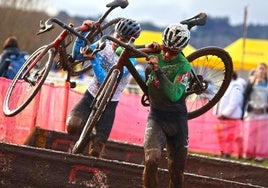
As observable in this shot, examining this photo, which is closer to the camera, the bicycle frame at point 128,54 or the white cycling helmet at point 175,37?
the white cycling helmet at point 175,37

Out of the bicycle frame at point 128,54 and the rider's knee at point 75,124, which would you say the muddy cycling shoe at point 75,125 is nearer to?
the rider's knee at point 75,124

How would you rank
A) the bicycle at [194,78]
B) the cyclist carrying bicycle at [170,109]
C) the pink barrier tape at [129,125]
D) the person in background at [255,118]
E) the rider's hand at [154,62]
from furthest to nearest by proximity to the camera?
the person in background at [255,118]
the pink barrier tape at [129,125]
the bicycle at [194,78]
the cyclist carrying bicycle at [170,109]
the rider's hand at [154,62]

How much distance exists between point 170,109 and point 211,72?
2601 millimetres

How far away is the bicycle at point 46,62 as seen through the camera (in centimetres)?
1134

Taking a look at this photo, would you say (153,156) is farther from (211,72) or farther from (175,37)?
(211,72)

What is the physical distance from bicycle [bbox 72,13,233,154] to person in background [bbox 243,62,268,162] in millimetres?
5875

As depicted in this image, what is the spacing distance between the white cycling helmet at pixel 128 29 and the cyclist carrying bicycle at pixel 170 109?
0.99 m

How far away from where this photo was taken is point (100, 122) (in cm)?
1217

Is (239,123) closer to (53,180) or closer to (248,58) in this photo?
(53,180)

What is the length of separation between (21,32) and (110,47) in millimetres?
27229

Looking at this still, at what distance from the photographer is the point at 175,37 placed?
33.6 ft

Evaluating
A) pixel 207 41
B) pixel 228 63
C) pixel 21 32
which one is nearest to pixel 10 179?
pixel 228 63

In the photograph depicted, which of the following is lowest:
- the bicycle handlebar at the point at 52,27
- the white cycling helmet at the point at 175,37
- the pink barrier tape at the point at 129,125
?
the pink barrier tape at the point at 129,125

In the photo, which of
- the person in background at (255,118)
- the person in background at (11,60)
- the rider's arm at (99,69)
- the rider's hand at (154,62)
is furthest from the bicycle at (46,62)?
the person in background at (255,118)
